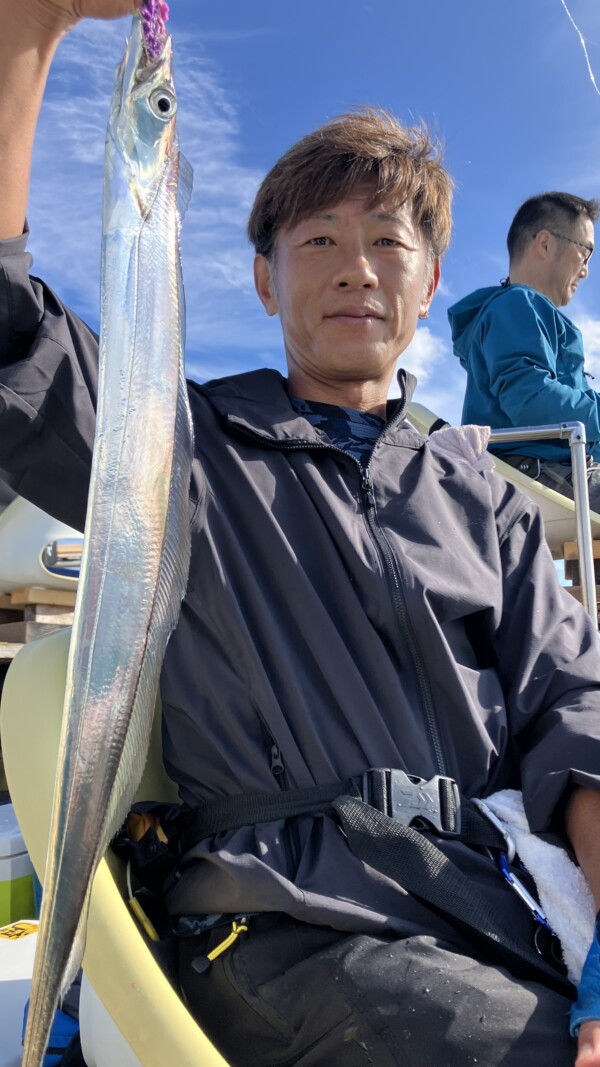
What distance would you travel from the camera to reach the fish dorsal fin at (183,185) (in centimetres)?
114

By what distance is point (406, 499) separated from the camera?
1.79 m

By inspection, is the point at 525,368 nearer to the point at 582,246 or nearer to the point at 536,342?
the point at 536,342

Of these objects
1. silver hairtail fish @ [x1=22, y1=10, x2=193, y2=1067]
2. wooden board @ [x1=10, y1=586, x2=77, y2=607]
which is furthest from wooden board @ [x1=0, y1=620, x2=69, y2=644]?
silver hairtail fish @ [x1=22, y1=10, x2=193, y2=1067]

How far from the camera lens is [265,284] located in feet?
7.11

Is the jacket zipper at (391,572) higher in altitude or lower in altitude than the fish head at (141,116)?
lower

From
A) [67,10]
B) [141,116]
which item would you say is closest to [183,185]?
[141,116]

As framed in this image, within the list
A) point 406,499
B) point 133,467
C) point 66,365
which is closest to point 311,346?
point 406,499

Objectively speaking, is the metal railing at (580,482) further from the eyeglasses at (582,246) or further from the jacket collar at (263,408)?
the jacket collar at (263,408)

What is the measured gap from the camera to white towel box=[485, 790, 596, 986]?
1363 mm

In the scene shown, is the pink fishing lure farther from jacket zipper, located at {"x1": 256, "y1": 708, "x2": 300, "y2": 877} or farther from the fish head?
jacket zipper, located at {"x1": 256, "y1": 708, "x2": 300, "y2": 877}

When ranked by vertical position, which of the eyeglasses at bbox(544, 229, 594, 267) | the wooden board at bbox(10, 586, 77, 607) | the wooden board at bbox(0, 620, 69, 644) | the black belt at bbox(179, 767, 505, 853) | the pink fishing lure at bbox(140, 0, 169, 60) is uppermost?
the eyeglasses at bbox(544, 229, 594, 267)

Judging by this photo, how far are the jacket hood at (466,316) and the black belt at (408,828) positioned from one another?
3799mm

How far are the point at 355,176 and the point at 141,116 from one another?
3.04 feet

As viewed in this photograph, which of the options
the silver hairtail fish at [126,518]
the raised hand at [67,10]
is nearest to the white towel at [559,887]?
the silver hairtail fish at [126,518]
